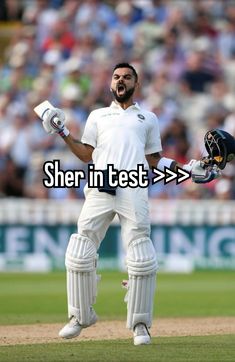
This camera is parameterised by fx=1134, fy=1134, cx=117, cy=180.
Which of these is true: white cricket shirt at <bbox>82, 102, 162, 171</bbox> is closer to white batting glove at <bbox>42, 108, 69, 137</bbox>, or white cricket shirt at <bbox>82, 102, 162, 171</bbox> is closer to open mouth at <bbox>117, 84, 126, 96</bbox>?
open mouth at <bbox>117, 84, 126, 96</bbox>

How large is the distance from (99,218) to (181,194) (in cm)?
920

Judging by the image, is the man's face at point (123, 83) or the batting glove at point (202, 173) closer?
the man's face at point (123, 83)

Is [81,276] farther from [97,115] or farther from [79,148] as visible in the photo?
[97,115]

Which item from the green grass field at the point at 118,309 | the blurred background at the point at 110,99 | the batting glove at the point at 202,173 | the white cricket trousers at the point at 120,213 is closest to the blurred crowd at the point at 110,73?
the blurred background at the point at 110,99

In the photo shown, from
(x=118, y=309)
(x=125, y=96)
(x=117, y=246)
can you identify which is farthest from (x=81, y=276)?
(x=117, y=246)

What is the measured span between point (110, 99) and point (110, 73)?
0.58m

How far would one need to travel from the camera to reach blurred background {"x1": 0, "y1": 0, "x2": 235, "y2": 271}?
17125 mm

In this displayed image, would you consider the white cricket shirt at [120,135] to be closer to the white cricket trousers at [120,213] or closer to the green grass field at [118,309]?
the white cricket trousers at [120,213]

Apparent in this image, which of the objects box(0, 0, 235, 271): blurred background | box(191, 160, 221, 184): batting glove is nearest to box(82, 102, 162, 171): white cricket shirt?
box(191, 160, 221, 184): batting glove

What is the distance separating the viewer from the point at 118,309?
12438 millimetres

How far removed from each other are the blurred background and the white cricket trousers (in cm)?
850

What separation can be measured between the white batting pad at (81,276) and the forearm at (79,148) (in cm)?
61

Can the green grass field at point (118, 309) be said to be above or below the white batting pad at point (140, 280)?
below

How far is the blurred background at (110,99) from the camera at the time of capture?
17.1 m
